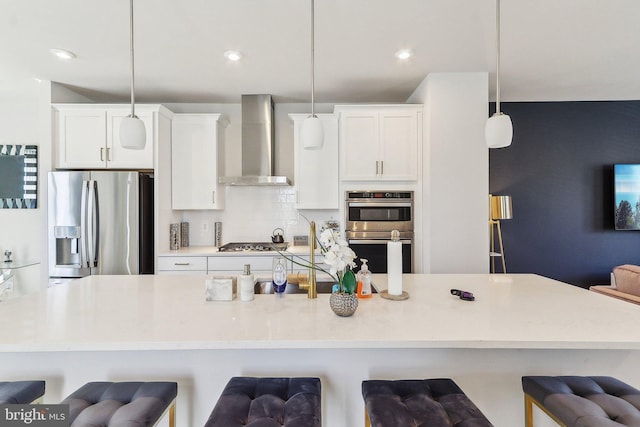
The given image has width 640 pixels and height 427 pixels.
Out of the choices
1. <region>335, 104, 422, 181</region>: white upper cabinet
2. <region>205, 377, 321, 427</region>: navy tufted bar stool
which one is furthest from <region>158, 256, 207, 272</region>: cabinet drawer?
<region>205, 377, 321, 427</region>: navy tufted bar stool

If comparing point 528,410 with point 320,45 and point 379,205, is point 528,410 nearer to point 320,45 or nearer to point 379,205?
point 379,205

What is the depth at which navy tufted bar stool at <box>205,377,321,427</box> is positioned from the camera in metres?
1.03

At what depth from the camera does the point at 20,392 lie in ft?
3.86

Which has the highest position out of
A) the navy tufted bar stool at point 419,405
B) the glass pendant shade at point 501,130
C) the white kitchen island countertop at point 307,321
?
the glass pendant shade at point 501,130

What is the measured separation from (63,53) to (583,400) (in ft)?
12.6

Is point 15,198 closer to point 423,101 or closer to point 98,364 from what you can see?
point 98,364

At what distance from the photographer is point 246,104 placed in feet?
11.8

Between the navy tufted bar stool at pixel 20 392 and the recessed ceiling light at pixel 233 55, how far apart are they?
7.95ft

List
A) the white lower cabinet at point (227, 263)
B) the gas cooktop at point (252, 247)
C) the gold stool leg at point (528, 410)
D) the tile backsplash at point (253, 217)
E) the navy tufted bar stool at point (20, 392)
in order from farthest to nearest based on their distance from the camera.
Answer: the tile backsplash at point (253, 217), the gas cooktop at point (252, 247), the white lower cabinet at point (227, 263), the gold stool leg at point (528, 410), the navy tufted bar stool at point (20, 392)

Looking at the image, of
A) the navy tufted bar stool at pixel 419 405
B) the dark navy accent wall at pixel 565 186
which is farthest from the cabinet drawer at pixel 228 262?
the dark navy accent wall at pixel 565 186

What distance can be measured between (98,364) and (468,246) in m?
2.90

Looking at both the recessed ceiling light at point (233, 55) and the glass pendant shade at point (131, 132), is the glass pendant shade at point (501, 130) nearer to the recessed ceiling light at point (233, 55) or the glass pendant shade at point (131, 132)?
the glass pendant shade at point (131, 132)

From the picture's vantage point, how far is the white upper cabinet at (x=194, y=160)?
3516mm

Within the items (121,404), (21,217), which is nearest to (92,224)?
(21,217)
